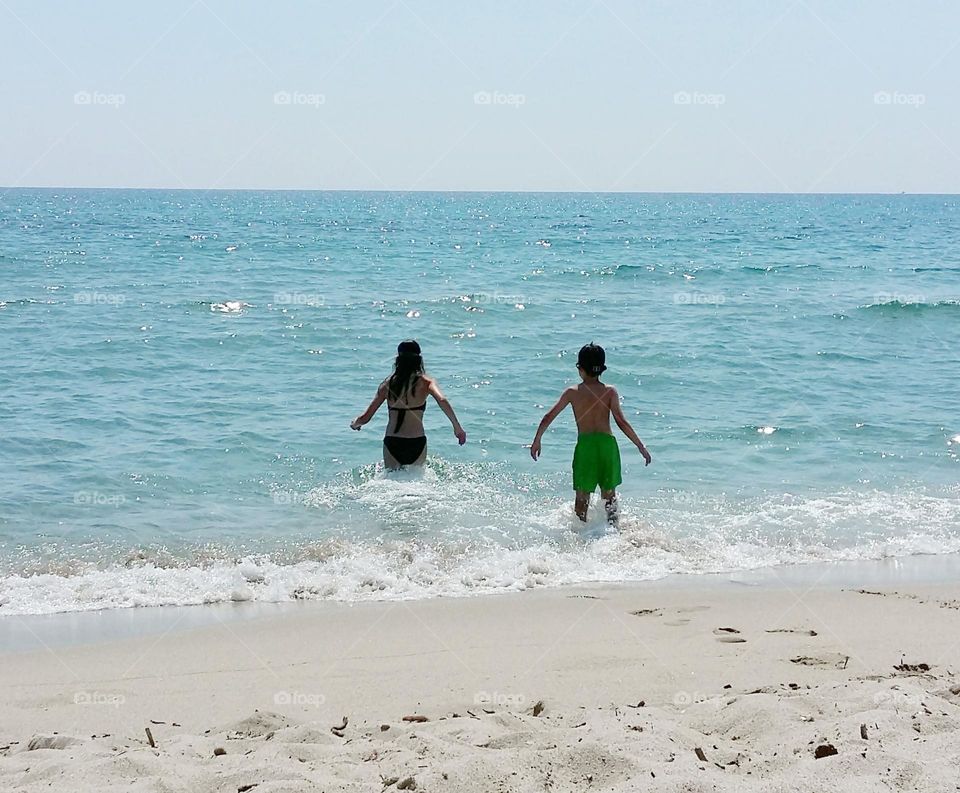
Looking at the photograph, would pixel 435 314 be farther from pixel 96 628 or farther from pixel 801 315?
pixel 96 628

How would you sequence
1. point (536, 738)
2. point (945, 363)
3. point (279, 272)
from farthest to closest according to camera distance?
point (279, 272) → point (945, 363) → point (536, 738)

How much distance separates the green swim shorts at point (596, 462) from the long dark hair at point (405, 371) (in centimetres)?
172

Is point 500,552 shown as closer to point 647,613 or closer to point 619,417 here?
point 619,417

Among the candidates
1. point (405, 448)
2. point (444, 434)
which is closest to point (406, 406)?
point (405, 448)

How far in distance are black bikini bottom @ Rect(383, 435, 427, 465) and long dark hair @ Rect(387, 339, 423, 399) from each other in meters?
0.48

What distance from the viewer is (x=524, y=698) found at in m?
4.30

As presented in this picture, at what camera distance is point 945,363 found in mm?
14930

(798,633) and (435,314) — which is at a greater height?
(435,314)

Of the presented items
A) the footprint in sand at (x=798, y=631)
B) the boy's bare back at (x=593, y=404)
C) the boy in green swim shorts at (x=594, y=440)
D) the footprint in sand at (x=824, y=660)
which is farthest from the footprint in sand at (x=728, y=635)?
the boy's bare back at (x=593, y=404)

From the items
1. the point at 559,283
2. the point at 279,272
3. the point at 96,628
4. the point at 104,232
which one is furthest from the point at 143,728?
the point at 104,232

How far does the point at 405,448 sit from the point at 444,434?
6.30ft

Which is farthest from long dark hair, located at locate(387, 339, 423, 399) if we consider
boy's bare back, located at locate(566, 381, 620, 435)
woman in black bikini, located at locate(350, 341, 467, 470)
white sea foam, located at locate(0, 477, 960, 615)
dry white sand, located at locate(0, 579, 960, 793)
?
dry white sand, located at locate(0, 579, 960, 793)

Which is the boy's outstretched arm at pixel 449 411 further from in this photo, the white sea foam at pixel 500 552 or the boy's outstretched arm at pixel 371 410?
the white sea foam at pixel 500 552

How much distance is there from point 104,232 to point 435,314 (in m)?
30.6
